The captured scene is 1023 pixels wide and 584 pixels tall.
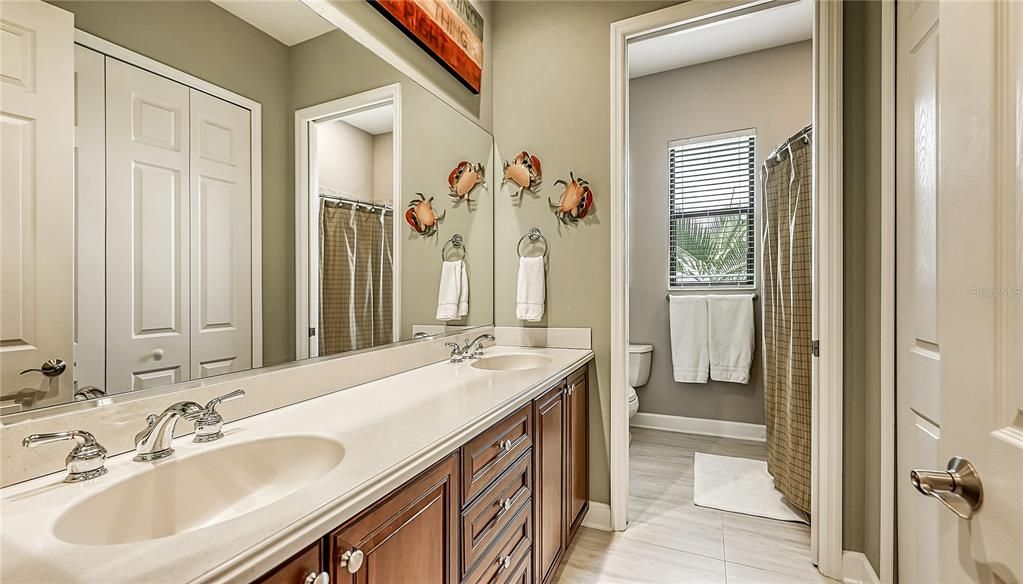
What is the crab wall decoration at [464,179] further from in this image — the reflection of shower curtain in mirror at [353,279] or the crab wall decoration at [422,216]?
the reflection of shower curtain in mirror at [353,279]

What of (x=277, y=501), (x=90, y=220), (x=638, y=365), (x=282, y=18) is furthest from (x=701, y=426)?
(x=90, y=220)

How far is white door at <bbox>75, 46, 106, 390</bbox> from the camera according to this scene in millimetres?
841

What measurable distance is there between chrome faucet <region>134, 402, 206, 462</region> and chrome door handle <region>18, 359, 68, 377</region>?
17 centimetres

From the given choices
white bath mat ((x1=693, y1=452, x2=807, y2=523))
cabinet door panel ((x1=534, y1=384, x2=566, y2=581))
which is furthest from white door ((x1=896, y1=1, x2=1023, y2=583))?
white bath mat ((x1=693, y1=452, x2=807, y2=523))

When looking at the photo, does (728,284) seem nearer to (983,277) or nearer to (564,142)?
(564,142)

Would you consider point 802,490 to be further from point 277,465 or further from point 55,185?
point 55,185

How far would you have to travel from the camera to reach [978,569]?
1.85 ft

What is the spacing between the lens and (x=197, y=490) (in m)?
0.84

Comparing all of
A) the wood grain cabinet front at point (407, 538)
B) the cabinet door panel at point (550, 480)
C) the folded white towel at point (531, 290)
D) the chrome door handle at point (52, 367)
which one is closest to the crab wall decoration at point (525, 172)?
the folded white towel at point (531, 290)

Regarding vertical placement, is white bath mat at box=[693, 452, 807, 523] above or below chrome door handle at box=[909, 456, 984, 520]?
below

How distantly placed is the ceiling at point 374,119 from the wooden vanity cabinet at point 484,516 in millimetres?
1111

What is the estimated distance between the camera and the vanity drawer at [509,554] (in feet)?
3.80

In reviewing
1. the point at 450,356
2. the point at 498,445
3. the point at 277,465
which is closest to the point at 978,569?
the point at 498,445

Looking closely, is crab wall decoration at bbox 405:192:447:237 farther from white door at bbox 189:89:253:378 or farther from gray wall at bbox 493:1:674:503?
white door at bbox 189:89:253:378
